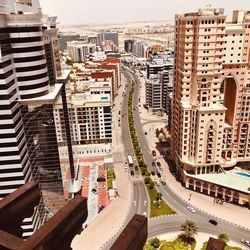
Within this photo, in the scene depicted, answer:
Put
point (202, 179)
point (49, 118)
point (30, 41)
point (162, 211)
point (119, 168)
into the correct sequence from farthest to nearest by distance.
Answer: point (119, 168) → point (202, 179) → point (162, 211) → point (49, 118) → point (30, 41)

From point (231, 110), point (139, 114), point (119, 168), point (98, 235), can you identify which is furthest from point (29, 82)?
point (139, 114)

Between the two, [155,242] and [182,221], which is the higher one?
[155,242]

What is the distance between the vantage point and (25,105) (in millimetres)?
49469

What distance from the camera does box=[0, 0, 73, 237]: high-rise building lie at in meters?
45.4

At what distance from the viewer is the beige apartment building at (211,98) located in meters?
69.8

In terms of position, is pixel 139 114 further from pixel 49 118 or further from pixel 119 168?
pixel 49 118

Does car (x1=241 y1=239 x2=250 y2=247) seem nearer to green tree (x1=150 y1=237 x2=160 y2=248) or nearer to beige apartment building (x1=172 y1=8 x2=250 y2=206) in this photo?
beige apartment building (x1=172 y1=8 x2=250 y2=206)

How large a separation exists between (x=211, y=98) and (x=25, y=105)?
50.1m

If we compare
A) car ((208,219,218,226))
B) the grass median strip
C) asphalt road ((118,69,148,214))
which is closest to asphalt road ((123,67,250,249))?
car ((208,219,218,226))

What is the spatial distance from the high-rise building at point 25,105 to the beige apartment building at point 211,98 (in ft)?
126

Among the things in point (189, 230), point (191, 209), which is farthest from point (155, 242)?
point (191, 209)

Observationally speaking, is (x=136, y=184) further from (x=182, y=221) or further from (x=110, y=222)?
(x=182, y=221)

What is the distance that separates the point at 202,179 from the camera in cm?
7794

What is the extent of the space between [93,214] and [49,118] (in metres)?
34.1
